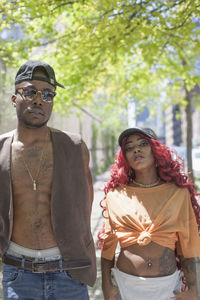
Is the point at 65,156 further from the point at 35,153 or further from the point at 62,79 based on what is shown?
the point at 62,79

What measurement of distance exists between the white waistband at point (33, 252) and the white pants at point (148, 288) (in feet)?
2.02

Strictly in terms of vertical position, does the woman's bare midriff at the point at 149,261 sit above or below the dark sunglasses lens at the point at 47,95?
below

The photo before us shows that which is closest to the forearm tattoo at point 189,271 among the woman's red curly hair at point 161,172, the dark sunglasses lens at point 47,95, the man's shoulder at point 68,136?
the woman's red curly hair at point 161,172

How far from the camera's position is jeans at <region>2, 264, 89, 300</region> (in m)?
2.04

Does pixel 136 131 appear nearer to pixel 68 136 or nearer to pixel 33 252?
pixel 68 136

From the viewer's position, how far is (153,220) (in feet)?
8.00

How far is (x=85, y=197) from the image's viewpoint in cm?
219

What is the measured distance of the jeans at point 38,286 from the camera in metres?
2.04

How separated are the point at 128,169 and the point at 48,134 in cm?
83

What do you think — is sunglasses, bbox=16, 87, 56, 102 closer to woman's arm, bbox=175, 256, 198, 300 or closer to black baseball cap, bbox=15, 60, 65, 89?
black baseball cap, bbox=15, 60, 65, 89

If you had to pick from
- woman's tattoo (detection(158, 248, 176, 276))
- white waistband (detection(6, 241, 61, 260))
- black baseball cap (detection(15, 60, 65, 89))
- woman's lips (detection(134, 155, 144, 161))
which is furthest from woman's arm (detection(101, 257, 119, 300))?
black baseball cap (detection(15, 60, 65, 89))

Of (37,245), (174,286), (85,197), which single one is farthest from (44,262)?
(174,286)

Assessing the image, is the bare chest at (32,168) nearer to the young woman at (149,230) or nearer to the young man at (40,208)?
the young man at (40,208)

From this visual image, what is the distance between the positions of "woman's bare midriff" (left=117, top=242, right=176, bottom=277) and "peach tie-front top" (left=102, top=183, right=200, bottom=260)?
1.8 inches
